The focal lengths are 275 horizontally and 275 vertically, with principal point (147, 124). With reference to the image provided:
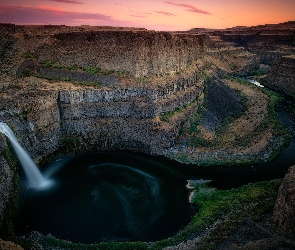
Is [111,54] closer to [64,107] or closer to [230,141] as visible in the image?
[64,107]

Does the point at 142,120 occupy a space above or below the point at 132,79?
below

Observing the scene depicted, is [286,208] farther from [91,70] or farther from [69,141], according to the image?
[91,70]

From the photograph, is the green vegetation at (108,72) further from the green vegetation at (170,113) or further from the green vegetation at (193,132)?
the green vegetation at (193,132)

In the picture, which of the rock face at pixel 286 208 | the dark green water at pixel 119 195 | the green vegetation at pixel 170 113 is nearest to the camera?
the rock face at pixel 286 208

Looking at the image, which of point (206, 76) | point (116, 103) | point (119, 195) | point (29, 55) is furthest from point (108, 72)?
point (206, 76)

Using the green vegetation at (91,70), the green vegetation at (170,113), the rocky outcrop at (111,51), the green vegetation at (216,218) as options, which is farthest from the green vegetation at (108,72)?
the green vegetation at (216,218)

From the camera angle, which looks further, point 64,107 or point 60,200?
point 64,107

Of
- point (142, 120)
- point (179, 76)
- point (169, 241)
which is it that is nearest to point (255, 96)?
point (179, 76)
